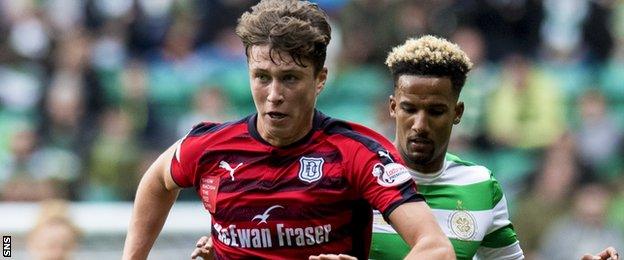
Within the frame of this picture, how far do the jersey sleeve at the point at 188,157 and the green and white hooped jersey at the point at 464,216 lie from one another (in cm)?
91

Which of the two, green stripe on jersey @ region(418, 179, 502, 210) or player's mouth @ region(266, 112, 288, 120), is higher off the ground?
player's mouth @ region(266, 112, 288, 120)

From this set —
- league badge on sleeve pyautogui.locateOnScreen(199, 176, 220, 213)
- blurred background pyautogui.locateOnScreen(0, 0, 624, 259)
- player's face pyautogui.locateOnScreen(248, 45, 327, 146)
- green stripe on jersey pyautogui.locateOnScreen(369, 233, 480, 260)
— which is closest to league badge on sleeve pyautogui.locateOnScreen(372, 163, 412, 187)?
player's face pyautogui.locateOnScreen(248, 45, 327, 146)

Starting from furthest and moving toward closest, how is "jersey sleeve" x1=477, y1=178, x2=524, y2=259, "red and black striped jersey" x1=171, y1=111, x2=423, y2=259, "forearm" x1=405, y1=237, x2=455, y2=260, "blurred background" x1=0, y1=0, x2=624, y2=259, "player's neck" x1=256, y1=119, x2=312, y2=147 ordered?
1. "blurred background" x1=0, y1=0, x2=624, y2=259
2. "jersey sleeve" x1=477, y1=178, x2=524, y2=259
3. "player's neck" x1=256, y1=119, x2=312, y2=147
4. "red and black striped jersey" x1=171, y1=111, x2=423, y2=259
5. "forearm" x1=405, y1=237, x2=455, y2=260

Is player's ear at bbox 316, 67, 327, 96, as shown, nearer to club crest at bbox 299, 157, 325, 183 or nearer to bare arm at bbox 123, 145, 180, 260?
club crest at bbox 299, 157, 325, 183

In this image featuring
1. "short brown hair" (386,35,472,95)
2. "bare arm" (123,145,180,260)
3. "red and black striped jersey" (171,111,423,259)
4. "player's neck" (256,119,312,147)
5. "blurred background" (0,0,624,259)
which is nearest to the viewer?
"red and black striped jersey" (171,111,423,259)

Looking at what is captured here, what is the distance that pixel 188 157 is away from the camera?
197 inches

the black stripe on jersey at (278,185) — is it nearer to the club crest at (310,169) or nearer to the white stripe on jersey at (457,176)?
the club crest at (310,169)

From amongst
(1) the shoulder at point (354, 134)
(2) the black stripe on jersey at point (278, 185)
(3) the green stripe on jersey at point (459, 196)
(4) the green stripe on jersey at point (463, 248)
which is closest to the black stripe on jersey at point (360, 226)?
(2) the black stripe on jersey at point (278, 185)

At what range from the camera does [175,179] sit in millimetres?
5074

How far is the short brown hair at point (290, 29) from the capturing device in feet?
15.5

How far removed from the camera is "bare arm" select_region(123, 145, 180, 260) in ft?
17.0

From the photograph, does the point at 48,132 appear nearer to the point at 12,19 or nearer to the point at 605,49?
the point at 12,19

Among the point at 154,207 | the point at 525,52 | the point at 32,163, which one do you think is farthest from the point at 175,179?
the point at 525,52

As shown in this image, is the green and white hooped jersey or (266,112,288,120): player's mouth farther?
the green and white hooped jersey
